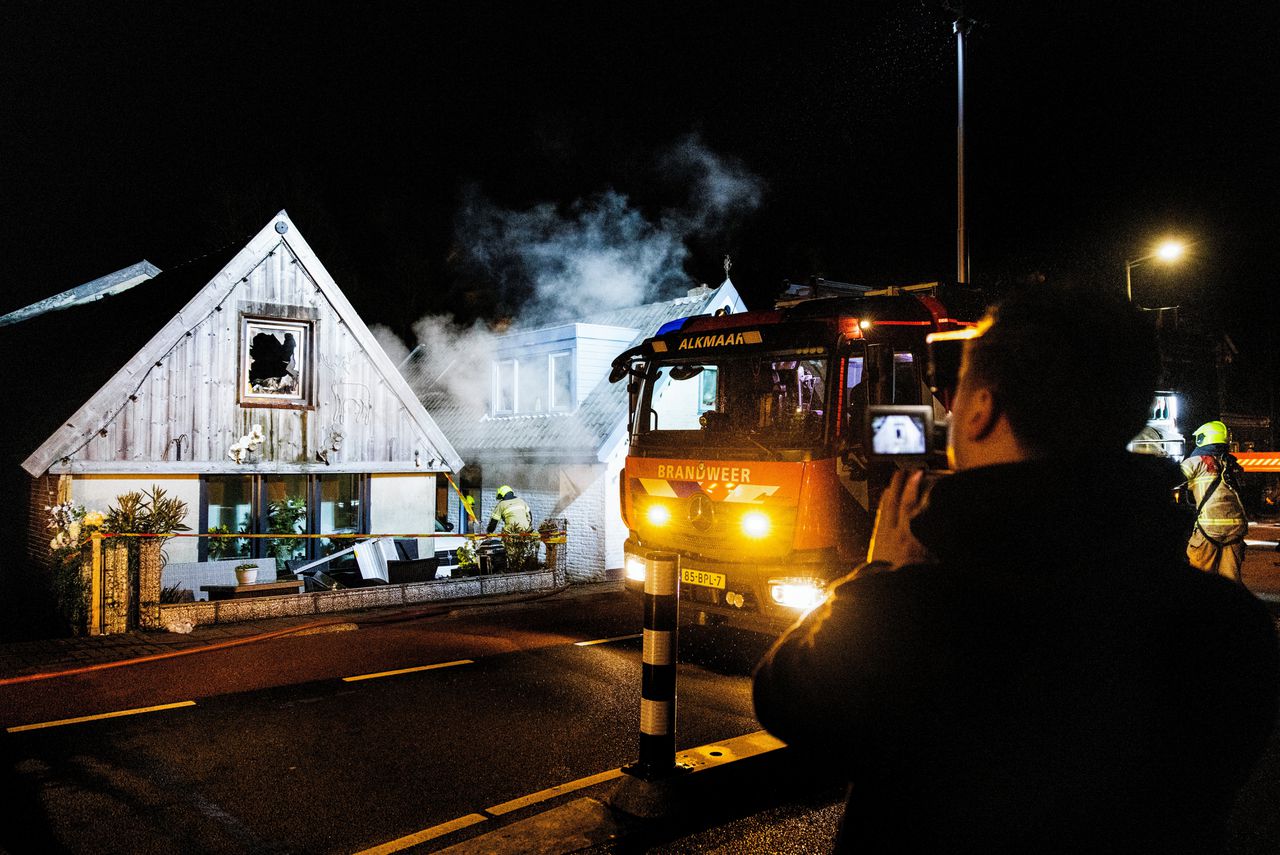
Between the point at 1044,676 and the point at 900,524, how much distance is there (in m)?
0.36

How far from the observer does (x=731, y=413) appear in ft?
27.9

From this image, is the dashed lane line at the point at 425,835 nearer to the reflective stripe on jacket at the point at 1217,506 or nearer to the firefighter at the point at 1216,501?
the firefighter at the point at 1216,501

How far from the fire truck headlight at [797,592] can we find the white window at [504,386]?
14379mm

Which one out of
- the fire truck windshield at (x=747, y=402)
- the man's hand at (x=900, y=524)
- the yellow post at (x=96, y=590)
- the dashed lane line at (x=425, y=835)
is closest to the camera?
the man's hand at (x=900, y=524)

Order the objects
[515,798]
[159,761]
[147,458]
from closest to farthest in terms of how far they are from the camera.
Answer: [515,798] → [159,761] → [147,458]

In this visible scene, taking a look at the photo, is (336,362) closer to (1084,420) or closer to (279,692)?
(279,692)

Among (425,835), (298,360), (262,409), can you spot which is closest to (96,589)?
(262,409)

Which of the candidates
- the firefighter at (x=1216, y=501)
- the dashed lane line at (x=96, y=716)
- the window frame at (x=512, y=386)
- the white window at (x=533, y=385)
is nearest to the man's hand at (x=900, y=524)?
the dashed lane line at (x=96, y=716)

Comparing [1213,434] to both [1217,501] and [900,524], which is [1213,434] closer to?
[1217,501]

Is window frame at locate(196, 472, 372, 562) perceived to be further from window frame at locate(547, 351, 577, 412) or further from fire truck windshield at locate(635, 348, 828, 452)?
fire truck windshield at locate(635, 348, 828, 452)

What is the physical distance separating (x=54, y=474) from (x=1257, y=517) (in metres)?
31.3

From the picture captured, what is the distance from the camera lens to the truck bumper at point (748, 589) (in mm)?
7305

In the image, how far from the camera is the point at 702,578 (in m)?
8.05

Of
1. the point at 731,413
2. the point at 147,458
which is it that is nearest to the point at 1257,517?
the point at 731,413
